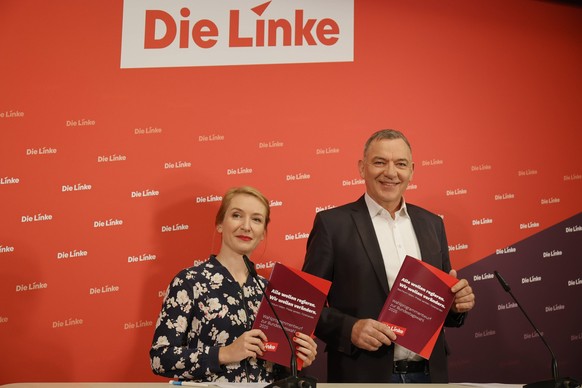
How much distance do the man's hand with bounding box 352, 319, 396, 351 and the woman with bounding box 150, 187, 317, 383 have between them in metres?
0.23

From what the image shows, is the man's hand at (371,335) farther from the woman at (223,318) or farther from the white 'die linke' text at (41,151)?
the white 'die linke' text at (41,151)

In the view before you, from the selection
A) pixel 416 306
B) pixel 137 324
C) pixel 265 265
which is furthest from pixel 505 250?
pixel 137 324

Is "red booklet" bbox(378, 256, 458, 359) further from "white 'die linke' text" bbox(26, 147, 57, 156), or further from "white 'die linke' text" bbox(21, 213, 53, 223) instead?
"white 'die linke' text" bbox(26, 147, 57, 156)

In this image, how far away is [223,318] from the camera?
2.35 meters

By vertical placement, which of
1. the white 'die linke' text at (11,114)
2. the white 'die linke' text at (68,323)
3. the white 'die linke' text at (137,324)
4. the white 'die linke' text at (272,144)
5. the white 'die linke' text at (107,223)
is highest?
the white 'die linke' text at (11,114)

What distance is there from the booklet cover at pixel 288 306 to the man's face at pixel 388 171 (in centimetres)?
76

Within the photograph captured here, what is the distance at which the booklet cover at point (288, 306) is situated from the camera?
2.14m

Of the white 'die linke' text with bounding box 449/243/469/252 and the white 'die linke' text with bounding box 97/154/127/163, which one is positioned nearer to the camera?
the white 'die linke' text with bounding box 97/154/127/163

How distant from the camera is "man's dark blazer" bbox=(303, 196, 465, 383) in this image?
8.09ft

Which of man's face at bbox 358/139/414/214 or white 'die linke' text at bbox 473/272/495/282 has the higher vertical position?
man's face at bbox 358/139/414/214

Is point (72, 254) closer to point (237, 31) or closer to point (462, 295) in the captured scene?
point (237, 31)

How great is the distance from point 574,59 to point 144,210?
10.1 feet

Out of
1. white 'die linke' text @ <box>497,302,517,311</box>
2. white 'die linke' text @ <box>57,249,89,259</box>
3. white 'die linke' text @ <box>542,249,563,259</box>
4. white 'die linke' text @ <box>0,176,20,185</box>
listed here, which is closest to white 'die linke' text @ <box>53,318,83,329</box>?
white 'die linke' text @ <box>57,249,89,259</box>

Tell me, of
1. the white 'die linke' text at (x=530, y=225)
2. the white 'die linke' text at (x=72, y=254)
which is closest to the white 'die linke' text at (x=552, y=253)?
the white 'die linke' text at (x=530, y=225)
